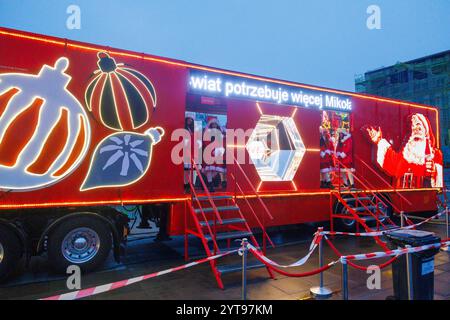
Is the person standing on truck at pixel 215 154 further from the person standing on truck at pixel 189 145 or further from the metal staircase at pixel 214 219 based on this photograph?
the metal staircase at pixel 214 219

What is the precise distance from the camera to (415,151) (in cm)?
1090

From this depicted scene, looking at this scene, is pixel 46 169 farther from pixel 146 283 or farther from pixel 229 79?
pixel 229 79

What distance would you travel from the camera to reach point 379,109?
33.4 ft

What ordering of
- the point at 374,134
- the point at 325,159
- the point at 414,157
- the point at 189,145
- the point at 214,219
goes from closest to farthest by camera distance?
the point at 214,219
the point at 189,145
the point at 325,159
the point at 374,134
the point at 414,157

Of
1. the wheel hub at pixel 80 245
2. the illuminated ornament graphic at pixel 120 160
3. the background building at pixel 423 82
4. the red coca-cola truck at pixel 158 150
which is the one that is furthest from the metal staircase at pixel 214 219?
the background building at pixel 423 82

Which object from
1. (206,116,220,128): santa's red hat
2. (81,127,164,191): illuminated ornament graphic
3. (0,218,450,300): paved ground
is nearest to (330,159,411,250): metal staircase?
(0,218,450,300): paved ground

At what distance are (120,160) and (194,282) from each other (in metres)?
2.66

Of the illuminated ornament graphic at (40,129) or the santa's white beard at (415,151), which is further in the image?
the santa's white beard at (415,151)

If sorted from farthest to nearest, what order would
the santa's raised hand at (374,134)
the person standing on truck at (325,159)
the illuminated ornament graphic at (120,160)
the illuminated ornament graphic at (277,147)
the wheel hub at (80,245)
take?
the santa's raised hand at (374,134)
the person standing on truck at (325,159)
the illuminated ornament graphic at (277,147)
the illuminated ornament graphic at (120,160)
the wheel hub at (80,245)

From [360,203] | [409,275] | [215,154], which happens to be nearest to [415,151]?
[360,203]

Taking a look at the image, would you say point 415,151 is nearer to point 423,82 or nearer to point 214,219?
point 214,219

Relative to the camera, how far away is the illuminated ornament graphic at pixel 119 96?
6.20 m

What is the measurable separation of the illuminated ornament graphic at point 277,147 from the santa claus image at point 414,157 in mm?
2765
